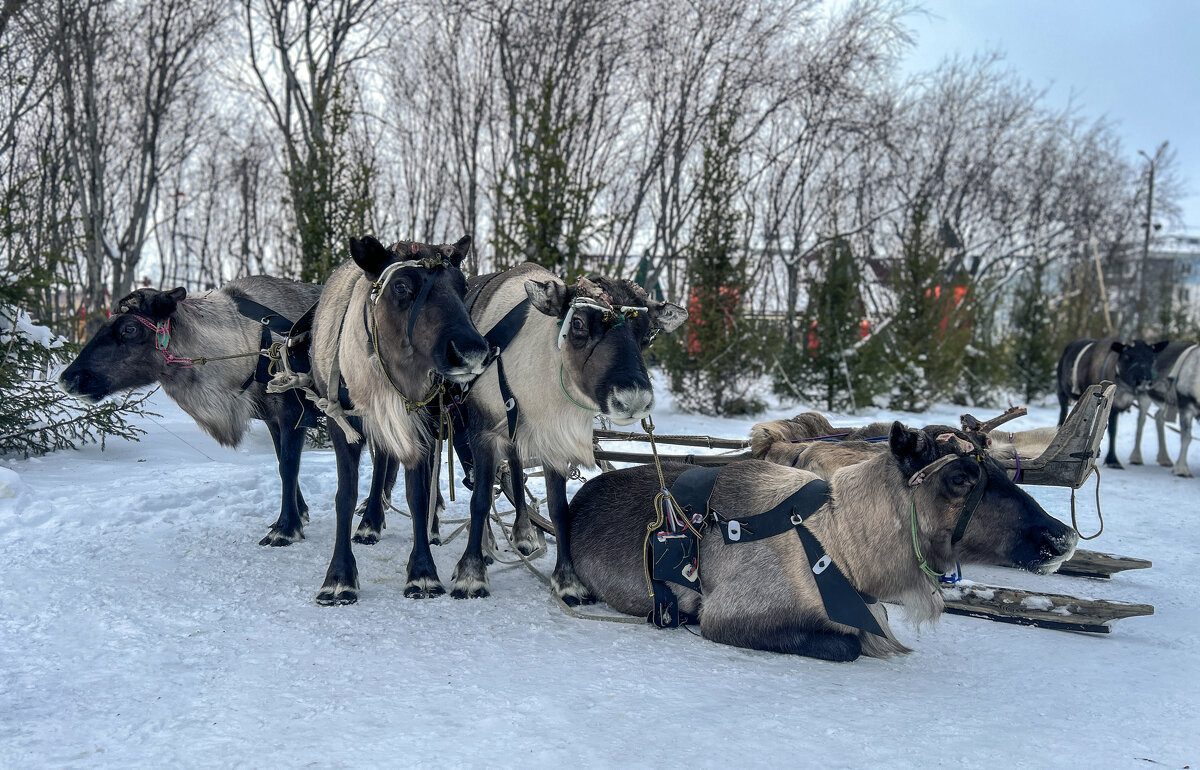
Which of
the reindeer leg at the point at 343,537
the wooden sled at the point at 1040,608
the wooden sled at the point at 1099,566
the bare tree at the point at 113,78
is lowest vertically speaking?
the wooden sled at the point at 1099,566

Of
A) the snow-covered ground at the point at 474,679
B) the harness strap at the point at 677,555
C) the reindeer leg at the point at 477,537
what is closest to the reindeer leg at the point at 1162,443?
the snow-covered ground at the point at 474,679

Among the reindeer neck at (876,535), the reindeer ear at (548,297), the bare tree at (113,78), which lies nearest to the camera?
the reindeer neck at (876,535)

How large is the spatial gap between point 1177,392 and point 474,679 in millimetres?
11047

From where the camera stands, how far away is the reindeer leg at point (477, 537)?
4.47 m

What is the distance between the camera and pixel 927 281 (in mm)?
19375

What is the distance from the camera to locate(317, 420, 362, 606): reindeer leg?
428cm

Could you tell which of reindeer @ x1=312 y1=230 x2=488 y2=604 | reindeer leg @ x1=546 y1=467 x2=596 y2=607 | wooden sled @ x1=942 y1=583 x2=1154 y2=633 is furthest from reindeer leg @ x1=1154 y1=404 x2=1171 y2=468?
reindeer @ x1=312 y1=230 x2=488 y2=604

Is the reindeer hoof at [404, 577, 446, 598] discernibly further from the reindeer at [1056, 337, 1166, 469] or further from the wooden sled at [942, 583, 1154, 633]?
the reindeer at [1056, 337, 1166, 469]

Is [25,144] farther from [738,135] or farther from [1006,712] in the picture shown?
[1006,712]

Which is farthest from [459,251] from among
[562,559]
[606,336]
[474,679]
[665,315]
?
[474,679]

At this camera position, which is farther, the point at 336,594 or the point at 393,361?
the point at 336,594

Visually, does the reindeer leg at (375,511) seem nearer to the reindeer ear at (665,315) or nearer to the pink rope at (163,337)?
the pink rope at (163,337)

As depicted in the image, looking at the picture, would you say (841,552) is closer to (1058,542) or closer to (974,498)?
(974,498)

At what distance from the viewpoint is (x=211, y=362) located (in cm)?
564
